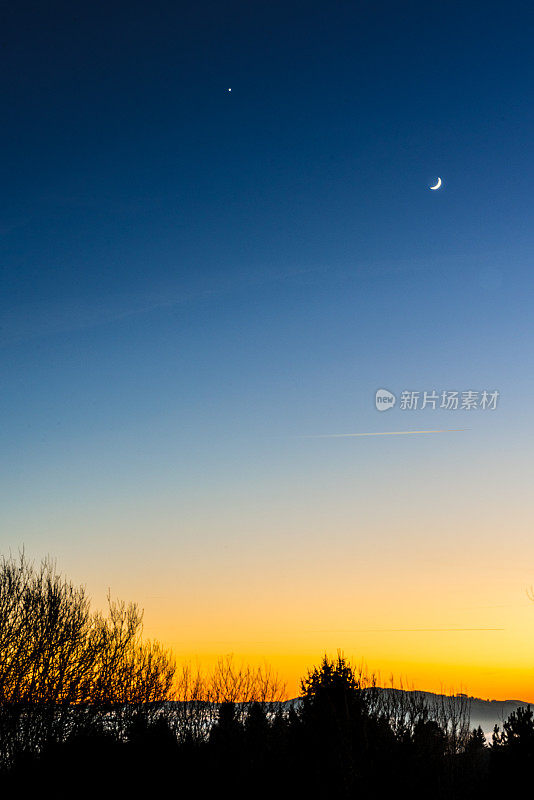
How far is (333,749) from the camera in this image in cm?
2242

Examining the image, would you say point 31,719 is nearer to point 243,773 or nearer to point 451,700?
point 243,773

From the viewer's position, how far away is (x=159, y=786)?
25.5 m

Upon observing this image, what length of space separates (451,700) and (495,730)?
491 cm

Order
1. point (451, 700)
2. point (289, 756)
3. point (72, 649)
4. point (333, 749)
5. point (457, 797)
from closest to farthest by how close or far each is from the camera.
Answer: point (457, 797)
point (333, 749)
point (289, 756)
point (451, 700)
point (72, 649)

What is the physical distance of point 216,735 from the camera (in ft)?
93.2

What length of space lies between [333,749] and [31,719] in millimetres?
17179

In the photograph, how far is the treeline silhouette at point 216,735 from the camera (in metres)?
21.7

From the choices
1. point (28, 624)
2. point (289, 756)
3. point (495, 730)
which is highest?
point (28, 624)

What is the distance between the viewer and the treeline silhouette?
856 inches

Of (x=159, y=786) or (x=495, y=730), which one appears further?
(x=159, y=786)

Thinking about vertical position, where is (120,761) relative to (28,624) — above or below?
below

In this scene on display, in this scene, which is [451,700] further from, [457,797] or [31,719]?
[31,719]

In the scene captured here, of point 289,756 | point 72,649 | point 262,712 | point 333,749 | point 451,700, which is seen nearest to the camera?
point 333,749

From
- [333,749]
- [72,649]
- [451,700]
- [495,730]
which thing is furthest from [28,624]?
[495,730]
